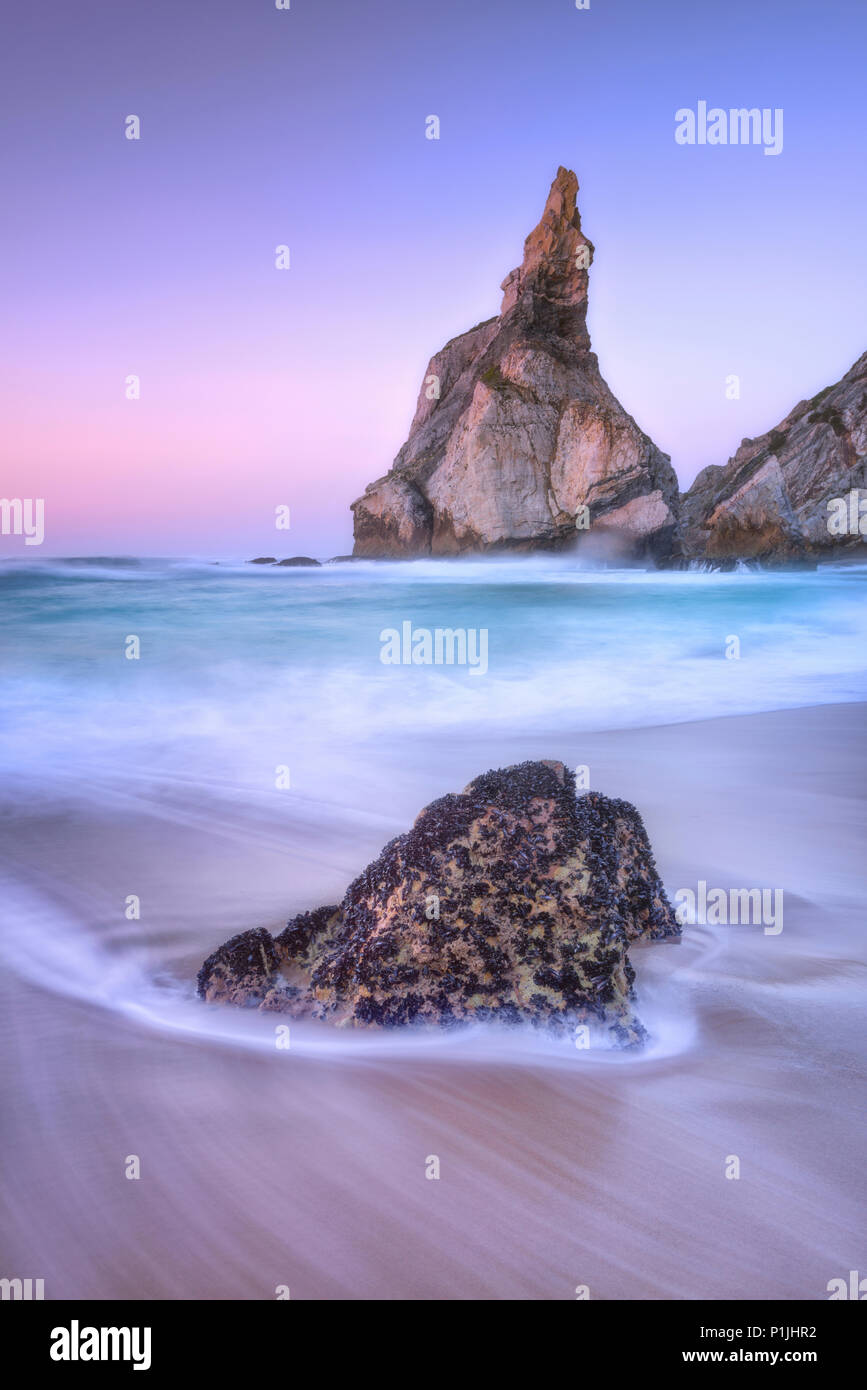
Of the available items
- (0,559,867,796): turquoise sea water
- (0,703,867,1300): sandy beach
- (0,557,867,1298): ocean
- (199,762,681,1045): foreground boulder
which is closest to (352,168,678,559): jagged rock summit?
(0,559,867,796): turquoise sea water

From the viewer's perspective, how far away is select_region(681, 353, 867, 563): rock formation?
3988cm

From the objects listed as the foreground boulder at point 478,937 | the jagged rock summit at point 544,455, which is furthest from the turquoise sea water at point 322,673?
the jagged rock summit at point 544,455

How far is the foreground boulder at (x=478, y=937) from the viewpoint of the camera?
2.40 m

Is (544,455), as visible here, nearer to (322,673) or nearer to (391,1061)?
(322,673)

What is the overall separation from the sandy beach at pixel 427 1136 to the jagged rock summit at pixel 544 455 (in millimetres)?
38669

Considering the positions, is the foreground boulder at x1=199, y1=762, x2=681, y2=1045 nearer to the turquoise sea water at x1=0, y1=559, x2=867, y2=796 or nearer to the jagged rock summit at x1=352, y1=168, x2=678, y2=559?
the turquoise sea water at x1=0, y1=559, x2=867, y2=796

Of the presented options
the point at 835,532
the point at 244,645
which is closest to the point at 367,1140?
the point at 244,645

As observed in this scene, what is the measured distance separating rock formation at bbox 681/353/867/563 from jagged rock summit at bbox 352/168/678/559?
11.2 feet

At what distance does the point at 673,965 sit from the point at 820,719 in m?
5.58

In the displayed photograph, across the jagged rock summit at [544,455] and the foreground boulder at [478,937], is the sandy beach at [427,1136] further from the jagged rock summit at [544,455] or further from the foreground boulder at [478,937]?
the jagged rock summit at [544,455]

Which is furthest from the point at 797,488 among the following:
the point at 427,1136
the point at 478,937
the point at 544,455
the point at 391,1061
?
the point at 427,1136

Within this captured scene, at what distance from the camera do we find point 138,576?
22766 millimetres

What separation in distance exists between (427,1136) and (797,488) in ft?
202
